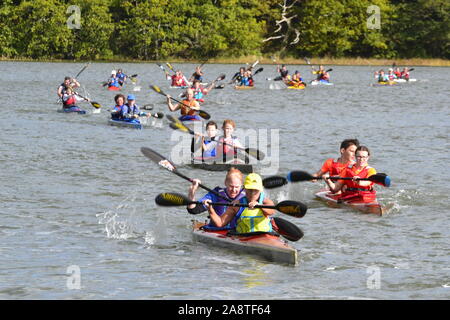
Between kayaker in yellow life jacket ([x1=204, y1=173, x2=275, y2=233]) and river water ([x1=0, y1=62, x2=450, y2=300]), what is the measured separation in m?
0.41

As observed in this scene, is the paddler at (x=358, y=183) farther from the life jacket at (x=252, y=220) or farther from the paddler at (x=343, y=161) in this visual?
the life jacket at (x=252, y=220)

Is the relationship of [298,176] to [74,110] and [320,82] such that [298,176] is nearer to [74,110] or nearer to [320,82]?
[74,110]

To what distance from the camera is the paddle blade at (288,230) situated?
1145cm

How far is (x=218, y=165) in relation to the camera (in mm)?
19078

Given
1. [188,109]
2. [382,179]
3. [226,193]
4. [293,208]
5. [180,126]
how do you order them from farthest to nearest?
[188,109]
[180,126]
[382,179]
[226,193]
[293,208]

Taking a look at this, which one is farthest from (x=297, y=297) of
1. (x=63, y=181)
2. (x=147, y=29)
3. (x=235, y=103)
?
(x=147, y=29)

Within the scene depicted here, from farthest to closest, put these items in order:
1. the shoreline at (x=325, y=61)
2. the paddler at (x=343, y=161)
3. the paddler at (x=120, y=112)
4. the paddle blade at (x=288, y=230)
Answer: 1. the shoreline at (x=325, y=61)
2. the paddler at (x=120, y=112)
3. the paddler at (x=343, y=161)
4. the paddle blade at (x=288, y=230)

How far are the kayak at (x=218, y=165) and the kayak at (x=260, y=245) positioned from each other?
6.61 m

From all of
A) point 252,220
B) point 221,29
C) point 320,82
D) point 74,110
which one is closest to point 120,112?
point 74,110

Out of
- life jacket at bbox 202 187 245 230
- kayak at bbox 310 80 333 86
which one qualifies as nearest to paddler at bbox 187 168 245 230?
life jacket at bbox 202 187 245 230

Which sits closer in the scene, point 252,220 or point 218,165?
point 252,220

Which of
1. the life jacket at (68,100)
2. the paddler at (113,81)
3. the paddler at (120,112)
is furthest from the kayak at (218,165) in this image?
the paddler at (113,81)

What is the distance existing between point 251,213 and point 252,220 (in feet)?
0.41
